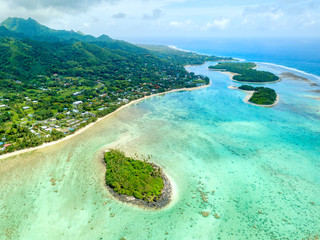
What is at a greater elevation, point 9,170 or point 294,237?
point 294,237

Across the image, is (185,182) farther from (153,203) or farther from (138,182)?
(138,182)

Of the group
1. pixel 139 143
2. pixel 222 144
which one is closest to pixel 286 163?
pixel 222 144

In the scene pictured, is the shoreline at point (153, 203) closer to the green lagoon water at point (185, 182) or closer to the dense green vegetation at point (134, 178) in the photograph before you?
the dense green vegetation at point (134, 178)

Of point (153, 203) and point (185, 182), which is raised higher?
point (153, 203)

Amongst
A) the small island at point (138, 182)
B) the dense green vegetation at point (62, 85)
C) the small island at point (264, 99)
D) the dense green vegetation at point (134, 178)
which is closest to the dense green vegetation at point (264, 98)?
the small island at point (264, 99)

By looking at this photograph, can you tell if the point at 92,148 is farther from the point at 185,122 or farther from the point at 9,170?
the point at 185,122

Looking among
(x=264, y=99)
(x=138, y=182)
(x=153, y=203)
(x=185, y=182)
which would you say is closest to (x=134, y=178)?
(x=138, y=182)

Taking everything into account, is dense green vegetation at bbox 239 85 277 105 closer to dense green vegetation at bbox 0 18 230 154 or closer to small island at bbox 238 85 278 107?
small island at bbox 238 85 278 107

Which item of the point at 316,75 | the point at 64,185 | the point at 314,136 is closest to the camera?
the point at 64,185
